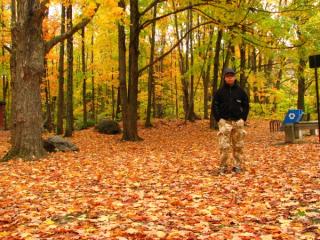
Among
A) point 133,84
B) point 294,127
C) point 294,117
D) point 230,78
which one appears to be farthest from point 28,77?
point 294,117

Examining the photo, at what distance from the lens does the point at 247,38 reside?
55.5ft

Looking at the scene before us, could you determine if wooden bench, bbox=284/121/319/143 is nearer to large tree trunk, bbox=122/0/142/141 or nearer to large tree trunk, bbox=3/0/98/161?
large tree trunk, bbox=122/0/142/141

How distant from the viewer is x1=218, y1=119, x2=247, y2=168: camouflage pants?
8.81 m

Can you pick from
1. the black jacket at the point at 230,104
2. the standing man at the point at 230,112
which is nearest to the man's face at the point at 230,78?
the standing man at the point at 230,112

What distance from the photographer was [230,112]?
28.8ft

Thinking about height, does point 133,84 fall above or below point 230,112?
above

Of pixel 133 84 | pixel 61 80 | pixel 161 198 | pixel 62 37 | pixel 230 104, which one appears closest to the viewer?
pixel 161 198

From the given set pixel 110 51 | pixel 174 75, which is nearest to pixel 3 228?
pixel 110 51

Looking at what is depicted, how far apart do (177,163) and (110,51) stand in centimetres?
2403

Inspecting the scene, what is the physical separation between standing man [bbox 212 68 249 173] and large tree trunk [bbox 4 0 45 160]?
6361mm

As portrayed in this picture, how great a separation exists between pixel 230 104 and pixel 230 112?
167 millimetres

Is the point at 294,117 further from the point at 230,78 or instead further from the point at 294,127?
the point at 230,78

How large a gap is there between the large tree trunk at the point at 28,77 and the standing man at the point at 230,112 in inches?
250

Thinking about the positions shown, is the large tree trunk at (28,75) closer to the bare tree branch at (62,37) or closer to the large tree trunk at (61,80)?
the bare tree branch at (62,37)
